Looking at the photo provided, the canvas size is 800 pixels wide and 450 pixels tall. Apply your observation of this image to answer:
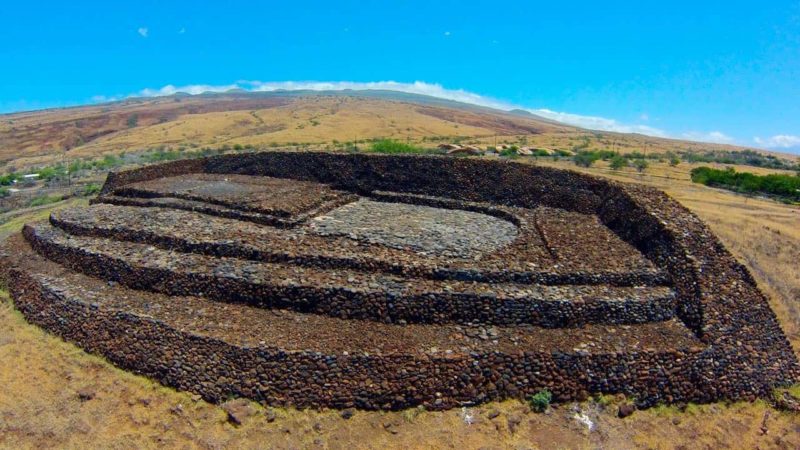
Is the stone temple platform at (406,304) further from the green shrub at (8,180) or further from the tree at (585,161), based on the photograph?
the green shrub at (8,180)

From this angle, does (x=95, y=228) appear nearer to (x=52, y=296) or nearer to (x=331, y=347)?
(x=52, y=296)

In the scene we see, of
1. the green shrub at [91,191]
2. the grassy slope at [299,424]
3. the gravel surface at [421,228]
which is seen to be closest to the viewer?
the grassy slope at [299,424]

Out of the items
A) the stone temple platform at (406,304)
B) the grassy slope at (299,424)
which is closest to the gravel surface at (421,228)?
the stone temple platform at (406,304)

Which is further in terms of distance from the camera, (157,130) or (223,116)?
(223,116)

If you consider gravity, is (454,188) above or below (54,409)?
above

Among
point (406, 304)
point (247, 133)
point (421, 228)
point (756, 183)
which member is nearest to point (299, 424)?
point (406, 304)

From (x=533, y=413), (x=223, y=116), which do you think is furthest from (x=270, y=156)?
(x=223, y=116)

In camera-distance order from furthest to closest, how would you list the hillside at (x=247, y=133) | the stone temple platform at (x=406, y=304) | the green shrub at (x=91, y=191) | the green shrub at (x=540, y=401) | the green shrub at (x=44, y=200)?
the hillside at (x=247, y=133) → the green shrub at (x=91, y=191) → the green shrub at (x=44, y=200) → the stone temple platform at (x=406, y=304) → the green shrub at (x=540, y=401)
